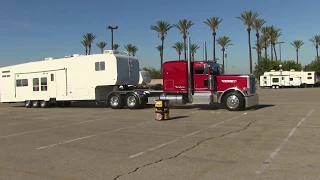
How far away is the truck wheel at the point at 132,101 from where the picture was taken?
69.7ft

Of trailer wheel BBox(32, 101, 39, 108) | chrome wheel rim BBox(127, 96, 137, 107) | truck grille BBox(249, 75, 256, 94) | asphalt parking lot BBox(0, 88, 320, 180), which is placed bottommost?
asphalt parking lot BBox(0, 88, 320, 180)

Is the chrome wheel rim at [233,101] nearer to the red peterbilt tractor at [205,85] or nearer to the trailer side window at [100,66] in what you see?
the red peterbilt tractor at [205,85]

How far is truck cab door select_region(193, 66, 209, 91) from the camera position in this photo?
1938 cm

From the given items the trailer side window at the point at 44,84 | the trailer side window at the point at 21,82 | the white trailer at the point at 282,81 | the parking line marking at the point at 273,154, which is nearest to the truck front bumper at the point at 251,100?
the parking line marking at the point at 273,154

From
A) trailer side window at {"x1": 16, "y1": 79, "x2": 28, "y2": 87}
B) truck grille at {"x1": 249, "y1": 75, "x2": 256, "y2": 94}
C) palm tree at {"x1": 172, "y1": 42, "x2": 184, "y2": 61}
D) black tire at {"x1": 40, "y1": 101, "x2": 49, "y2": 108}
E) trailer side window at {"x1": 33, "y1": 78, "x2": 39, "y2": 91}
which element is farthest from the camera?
palm tree at {"x1": 172, "y1": 42, "x2": 184, "y2": 61}

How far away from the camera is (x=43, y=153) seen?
28.7ft

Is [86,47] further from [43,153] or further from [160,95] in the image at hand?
[43,153]

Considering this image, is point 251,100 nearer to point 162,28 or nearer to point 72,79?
point 72,79

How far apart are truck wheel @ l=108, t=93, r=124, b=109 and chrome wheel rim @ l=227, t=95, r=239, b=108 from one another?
6.61 metres

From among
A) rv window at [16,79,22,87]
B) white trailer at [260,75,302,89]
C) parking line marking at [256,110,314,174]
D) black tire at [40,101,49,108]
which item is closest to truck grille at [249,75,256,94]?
parking line marking at [256,110,314,174]

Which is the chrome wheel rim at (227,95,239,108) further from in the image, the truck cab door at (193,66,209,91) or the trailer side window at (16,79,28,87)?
the trailer side window at (16,79,28,87)

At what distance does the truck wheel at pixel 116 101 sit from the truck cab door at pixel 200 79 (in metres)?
4.81

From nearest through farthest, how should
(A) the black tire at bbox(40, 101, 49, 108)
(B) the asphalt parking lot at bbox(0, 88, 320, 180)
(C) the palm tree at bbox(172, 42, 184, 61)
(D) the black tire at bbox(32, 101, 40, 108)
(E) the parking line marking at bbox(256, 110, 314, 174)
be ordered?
(B) the asphalt parking lot at bbox(0, 88, 320, 180), (E) the parking line marking at bbox(256, 110, 314, 174), (A) the black tire at bbox(40, 101, 49, 108), (D) the black tire at bbox(32, 101, 40, 108), (C) the palm tree at bbox(172, 42, 184, 61)

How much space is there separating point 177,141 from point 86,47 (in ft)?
224
